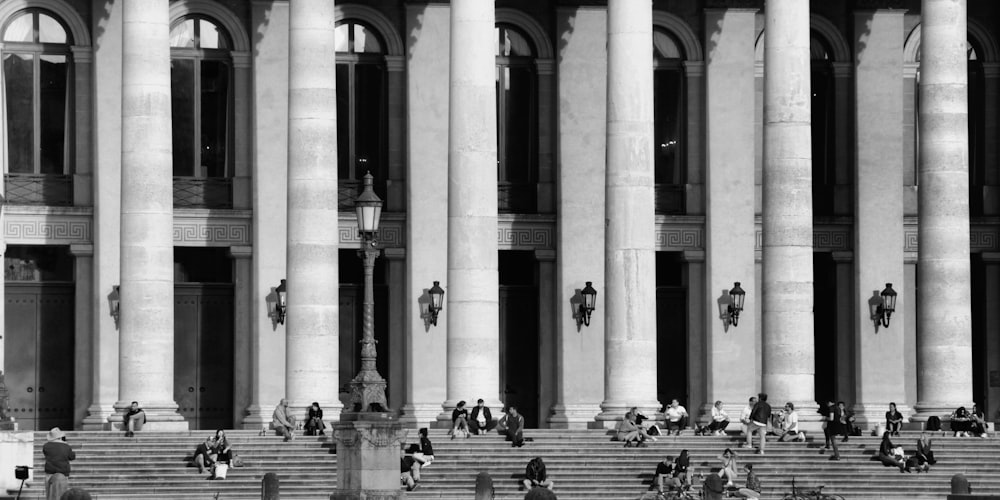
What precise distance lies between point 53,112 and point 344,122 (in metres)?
7.42

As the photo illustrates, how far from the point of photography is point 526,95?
201 feet

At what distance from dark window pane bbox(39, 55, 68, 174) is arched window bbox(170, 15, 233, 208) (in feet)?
9.15

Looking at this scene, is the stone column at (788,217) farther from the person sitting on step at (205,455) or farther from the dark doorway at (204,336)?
the dark doorway at (204,336)

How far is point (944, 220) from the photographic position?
56219 mm

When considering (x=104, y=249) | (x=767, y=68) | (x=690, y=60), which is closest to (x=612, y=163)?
(x=767, y=68)

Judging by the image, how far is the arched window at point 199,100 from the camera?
2308 inches

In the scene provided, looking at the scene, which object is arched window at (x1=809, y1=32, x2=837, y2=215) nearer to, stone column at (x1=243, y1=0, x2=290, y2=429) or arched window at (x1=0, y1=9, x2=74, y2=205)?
stone column at (x1=243, y1=0, x2=290, y2=429)

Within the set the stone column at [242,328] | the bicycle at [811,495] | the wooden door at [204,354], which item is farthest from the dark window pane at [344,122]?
the bicycle at [811,495]

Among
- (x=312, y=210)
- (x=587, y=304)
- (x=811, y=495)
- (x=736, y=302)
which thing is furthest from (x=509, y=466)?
(x=736, y=302)

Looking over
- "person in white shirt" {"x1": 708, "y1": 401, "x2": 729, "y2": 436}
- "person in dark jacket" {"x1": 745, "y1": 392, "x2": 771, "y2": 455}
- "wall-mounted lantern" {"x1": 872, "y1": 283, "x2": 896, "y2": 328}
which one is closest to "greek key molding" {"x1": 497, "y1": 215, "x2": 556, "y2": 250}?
"person in white shirt" {"x1": 708, "y1": 401, "x2": 729, "y2": 436}

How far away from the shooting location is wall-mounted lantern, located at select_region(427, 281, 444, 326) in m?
58.4

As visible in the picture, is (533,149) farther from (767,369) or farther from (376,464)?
(376,464)

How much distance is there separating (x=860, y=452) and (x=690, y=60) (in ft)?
45.6

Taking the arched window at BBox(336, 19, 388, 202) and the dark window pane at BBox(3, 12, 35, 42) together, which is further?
the arched window at BBox(336, 19, 388, 202)
